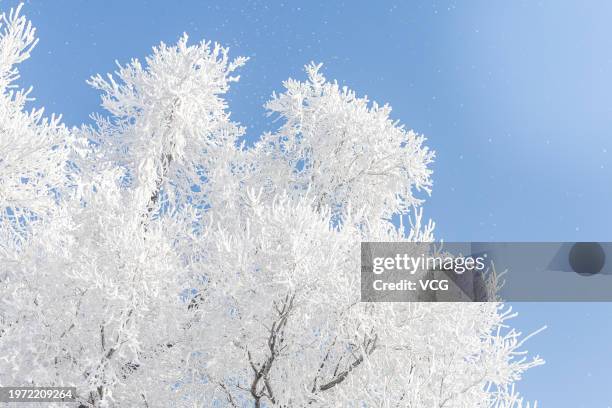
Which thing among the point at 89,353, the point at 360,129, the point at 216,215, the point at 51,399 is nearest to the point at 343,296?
the point at 89,353

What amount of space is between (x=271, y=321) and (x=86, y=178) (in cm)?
712

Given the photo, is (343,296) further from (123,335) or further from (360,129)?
(360,129)

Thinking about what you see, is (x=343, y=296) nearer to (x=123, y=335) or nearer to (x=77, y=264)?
(x=123, y=335)

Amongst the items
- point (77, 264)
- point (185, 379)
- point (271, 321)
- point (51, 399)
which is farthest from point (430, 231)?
point (51, 399)

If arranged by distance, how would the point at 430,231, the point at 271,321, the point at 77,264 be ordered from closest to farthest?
the point at 271,321, the point at 77,264, the point at 430,231

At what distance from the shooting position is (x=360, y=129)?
576 inches

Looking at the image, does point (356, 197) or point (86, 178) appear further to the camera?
point (356, 197)

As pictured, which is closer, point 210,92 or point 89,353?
point 89,353

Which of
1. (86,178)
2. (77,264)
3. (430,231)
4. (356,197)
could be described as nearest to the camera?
(77,264)

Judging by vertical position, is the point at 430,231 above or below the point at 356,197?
below

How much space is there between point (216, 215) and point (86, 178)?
296cm

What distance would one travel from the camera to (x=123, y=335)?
8.13m

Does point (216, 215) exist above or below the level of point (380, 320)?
above

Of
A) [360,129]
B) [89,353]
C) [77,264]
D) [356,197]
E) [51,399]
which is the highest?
[360,129]
